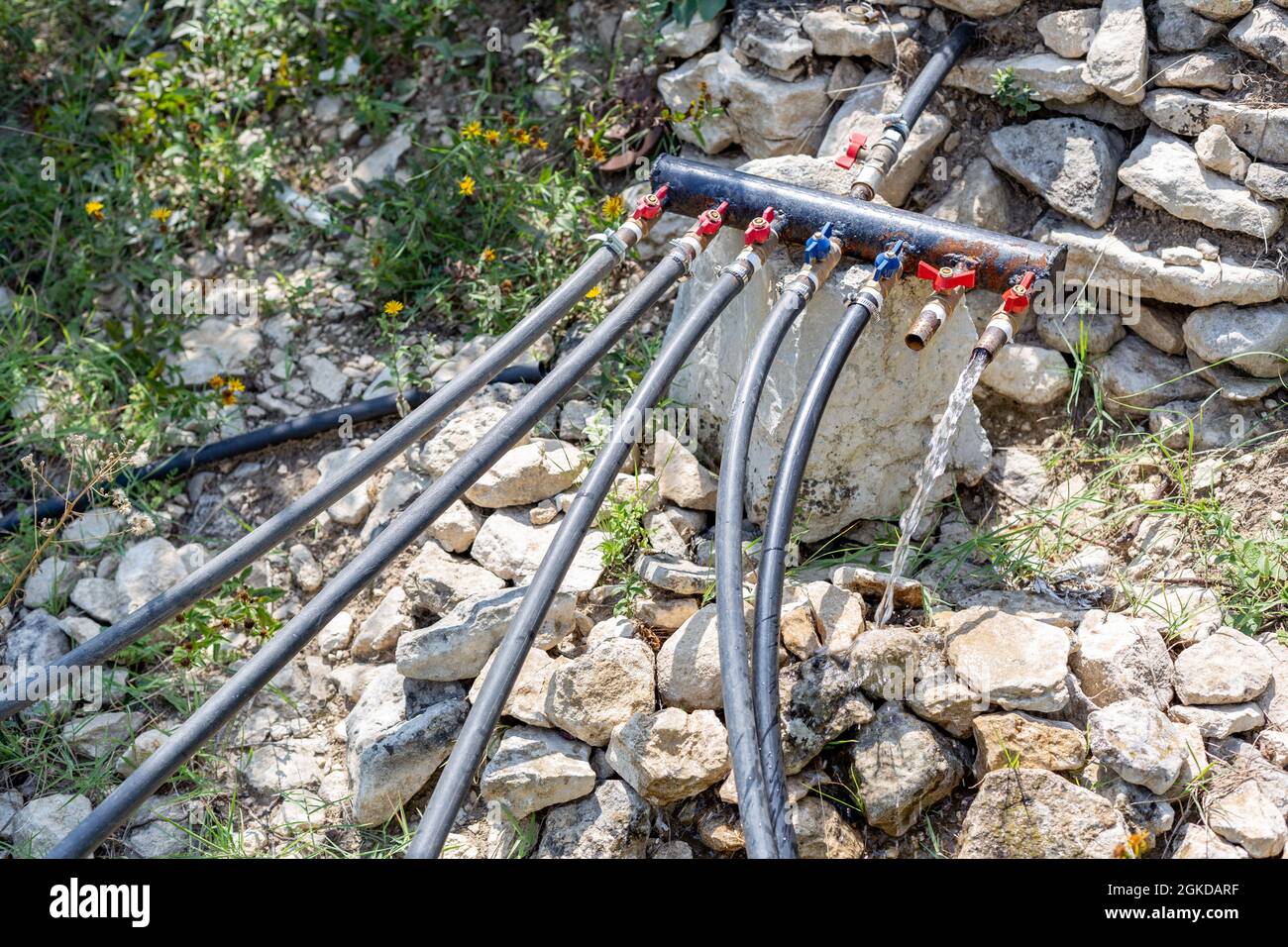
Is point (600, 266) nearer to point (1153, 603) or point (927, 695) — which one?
point (927, 695)

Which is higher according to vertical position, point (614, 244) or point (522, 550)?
point (614, 244)

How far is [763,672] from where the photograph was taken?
88.6 inches

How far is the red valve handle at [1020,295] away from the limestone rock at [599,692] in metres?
1.14

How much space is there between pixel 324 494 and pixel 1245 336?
2.35 m

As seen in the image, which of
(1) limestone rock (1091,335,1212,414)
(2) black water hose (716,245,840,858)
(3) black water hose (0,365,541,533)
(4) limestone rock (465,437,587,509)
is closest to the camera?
(2) black water hose (716,245,840,858)

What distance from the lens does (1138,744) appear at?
237 centimetres

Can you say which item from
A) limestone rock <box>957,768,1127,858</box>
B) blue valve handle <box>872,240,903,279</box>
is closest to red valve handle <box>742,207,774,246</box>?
blue valve handle <box>872,240,903,279</box>

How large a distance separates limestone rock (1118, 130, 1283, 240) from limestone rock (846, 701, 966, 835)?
1593 mm

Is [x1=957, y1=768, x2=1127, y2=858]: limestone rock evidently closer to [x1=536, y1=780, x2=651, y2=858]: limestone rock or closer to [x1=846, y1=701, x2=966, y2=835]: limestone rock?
[x1=846, y1=701, x2=966, y2=835]: limestone rock

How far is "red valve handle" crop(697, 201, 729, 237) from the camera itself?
285cm

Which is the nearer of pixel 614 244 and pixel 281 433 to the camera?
pixel 614 244

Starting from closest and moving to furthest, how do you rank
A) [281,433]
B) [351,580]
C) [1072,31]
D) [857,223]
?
[351,580] < [857,223] < [1072,31] < [281,433]

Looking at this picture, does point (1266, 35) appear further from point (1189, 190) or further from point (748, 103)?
point (748, 103)

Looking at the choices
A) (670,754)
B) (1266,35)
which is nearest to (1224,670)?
(670,754)
